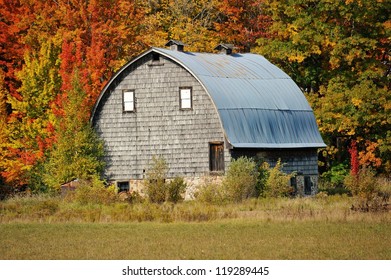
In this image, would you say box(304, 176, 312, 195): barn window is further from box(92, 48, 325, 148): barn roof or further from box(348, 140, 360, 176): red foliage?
box(348, 140, 360, 176): red foliage

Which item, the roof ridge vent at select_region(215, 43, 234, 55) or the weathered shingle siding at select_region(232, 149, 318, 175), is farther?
the roof ridge vent at select_region(215, 43, 234, 55)

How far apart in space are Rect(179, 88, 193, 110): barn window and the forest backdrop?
4.49 m

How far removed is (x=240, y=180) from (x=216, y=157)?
12.2 feet

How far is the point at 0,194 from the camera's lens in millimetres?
55188

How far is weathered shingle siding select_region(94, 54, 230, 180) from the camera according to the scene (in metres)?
50.8

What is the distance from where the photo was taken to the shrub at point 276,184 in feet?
161

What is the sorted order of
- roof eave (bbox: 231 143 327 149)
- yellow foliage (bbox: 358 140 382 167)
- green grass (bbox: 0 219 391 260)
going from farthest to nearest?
yellow foliage (bbox: 358 140 382 167), roof eave (bbox: 231 143 327 149), green grass (bbox: 0 219 391 260)

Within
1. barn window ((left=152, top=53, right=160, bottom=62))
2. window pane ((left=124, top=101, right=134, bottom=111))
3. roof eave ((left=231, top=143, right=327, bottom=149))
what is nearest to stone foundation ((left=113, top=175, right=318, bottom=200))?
roof eave ((left=231, top=143, right=327, bottom=149))

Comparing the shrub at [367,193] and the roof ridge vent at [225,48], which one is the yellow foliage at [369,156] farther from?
the roof ridge vent at [225,48]

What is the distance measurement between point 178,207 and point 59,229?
23.4 feet

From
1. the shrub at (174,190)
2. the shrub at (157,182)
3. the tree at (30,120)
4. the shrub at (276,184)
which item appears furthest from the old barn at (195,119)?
the tree at (30,120)

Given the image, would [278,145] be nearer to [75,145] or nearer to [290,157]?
[290,157]

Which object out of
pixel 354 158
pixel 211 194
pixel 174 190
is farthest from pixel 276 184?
pixel 354 158

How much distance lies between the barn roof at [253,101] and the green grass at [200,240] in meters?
11.6
